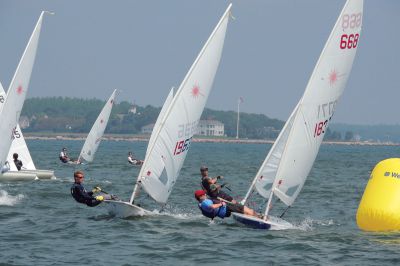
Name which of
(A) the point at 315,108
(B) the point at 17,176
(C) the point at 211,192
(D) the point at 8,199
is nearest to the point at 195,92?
(C) the point at 211,192

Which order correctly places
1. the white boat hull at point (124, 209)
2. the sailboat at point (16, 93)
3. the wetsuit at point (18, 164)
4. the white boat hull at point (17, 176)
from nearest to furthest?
the white boat hull at point (124, 209)
the sailboat at point (16, 93)
the white boat hull at point (17, 176)
the wetsuit at point (18, 164)

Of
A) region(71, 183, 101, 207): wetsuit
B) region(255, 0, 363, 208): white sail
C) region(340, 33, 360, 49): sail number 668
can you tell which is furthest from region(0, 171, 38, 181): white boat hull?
region(340, 33, 360, 49): sail number 668

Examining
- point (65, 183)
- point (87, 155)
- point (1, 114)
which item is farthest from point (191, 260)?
point (87, 155)

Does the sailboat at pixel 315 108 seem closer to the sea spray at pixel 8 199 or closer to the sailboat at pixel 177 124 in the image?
the sailboat at pixel 177 124

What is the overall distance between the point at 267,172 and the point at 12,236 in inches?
254

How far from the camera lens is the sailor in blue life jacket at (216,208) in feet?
70.4

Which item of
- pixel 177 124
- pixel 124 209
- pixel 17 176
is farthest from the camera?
pixel 17 176

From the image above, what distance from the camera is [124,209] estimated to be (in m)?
23.1

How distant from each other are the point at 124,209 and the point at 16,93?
652 cm

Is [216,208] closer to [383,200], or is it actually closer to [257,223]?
[257,223]

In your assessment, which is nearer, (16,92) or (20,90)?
(16,92)

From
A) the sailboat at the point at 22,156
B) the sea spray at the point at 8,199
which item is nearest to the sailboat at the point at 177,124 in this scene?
the sea spray at the point at 8,199

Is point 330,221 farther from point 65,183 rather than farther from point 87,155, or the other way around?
point 87,155

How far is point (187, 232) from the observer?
851 inches
